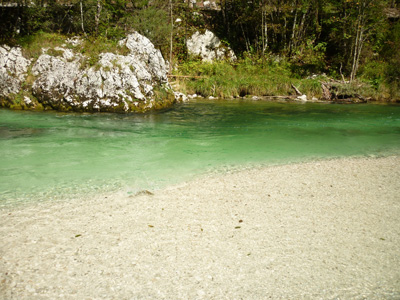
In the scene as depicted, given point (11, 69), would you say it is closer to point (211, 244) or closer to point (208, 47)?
point (211, 244)

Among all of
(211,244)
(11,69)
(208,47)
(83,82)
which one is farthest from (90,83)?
→ (208,47)

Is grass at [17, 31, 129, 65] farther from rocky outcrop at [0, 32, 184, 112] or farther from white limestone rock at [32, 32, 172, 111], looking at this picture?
white limestone rock at [32, 32, 172, 111]

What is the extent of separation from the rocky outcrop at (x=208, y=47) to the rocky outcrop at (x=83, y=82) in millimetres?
13294

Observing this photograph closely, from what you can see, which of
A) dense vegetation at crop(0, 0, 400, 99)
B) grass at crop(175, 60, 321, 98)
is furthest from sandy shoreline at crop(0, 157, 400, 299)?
grass at crop(175, 60, 321, 98)

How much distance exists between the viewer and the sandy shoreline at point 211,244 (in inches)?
116

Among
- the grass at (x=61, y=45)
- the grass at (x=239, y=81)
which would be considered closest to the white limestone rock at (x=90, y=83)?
the grass at (x=61, y=45)

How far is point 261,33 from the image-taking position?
28484 millimetres

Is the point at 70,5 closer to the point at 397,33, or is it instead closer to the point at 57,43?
the point at 57,43

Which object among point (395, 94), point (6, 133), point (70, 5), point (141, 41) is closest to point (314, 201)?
point (6, 133)

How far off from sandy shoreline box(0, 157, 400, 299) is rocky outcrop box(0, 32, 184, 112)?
9.44m

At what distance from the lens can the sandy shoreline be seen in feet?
9.70

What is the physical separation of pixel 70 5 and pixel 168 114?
33.9 ft

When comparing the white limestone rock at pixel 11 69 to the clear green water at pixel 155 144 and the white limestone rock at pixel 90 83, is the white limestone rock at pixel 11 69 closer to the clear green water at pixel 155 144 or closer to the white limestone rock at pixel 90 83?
the white limestone rock at pixel 90 83

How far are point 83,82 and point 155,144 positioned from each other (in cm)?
674
